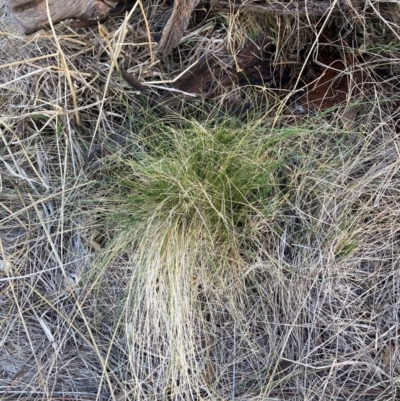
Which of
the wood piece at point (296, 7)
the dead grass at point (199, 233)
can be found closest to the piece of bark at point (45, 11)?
the dead grass at point (199, 233)

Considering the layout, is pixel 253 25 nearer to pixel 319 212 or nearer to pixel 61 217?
pixel 319 212

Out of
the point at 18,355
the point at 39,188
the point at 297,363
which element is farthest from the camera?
the point at 39,188

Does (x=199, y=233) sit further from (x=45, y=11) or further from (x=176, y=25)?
(x=45, y=11)

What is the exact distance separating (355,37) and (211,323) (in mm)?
801

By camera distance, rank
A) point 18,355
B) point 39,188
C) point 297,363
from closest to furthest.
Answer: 1. point 297,363
2. point 18,355
3. point 39,188

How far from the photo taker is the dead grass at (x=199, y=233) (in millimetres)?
1188

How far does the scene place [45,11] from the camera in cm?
120

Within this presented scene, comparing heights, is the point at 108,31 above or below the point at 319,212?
above

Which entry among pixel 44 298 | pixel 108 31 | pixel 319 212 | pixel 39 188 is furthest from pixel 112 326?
pixel 108 31

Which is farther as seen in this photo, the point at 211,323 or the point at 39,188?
the point at 39,188

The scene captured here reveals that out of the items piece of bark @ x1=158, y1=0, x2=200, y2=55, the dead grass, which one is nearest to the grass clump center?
the dead grass

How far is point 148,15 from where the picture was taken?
53.7 inches

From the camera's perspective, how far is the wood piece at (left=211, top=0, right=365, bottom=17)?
1.27 meters

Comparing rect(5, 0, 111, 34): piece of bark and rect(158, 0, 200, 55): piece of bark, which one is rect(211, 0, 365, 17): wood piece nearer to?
rect(158, 0, 200, 55): piece of bark
